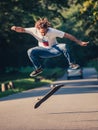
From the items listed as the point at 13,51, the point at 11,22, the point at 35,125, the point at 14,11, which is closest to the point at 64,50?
the point at 35,125

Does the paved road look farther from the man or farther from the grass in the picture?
the grass

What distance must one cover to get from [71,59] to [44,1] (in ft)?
116

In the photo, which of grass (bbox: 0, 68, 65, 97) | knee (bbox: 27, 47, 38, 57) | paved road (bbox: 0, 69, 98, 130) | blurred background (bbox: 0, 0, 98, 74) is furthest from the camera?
blurred background (bbox: 0, 0, 98, 74)

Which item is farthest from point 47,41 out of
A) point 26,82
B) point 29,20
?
point 29,20

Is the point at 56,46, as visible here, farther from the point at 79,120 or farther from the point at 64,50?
the point at 79,120

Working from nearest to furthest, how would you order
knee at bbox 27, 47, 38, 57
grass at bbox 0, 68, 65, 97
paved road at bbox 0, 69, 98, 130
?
knee at bbox 27, 47, 38, 57 → paved road at bbox 0, 69, 98, 130 → grass at bbox 0, 68, 65, 97

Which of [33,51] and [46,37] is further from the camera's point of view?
[33,51]

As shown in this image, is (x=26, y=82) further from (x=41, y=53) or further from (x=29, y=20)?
(x=41, y=53)

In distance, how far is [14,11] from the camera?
51.3 metres

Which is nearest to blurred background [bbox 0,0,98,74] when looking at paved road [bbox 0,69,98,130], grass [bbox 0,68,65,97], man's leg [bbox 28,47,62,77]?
grass [bbox 0,68,65,97]

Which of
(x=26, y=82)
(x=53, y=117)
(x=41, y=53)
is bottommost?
(x=26, y=82)

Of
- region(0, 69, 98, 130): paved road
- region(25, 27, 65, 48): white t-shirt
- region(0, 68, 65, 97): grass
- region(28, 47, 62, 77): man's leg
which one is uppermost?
region(25, 27, 65, 48): white t-shirt

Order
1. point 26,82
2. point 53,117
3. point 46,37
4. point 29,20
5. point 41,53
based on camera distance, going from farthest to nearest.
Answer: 1. point 29,20
2. point 26,82
3. point 53,117
4. point 41,53
5. point 46,37

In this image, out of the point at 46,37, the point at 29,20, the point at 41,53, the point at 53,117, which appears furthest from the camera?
the point at 29,20
